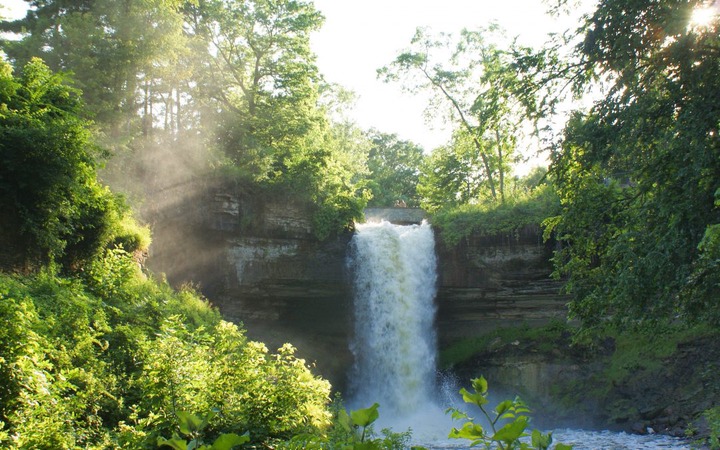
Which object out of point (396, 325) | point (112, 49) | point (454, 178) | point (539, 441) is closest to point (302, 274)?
point (396, 325)

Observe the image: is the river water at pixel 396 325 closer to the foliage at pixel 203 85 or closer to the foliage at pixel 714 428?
the foliage at pixel 203 85

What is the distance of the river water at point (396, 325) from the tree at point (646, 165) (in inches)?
453

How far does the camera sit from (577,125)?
1090cm

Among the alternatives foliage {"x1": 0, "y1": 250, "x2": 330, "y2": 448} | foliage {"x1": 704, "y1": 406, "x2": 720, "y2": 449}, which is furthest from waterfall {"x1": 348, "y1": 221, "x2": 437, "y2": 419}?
foliage {"x1": 0, "y1": 250, "x2": 330, "y2": 448}

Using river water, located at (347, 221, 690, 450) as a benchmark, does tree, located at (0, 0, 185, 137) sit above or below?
above

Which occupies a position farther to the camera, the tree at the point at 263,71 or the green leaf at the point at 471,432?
the tree at the point at 263,71

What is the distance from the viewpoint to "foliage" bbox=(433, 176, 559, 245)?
2230 cm

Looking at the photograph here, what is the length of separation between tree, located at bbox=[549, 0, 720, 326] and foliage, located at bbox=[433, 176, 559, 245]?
415 inches

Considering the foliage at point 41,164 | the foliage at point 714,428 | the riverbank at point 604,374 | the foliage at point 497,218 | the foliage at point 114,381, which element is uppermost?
the foliage at point 41,164

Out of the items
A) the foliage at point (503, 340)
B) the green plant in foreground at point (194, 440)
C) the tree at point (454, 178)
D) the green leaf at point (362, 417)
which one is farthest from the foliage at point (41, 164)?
the tree at point (454, 178)

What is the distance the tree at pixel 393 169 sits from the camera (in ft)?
153

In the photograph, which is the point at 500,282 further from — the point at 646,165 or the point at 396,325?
Result: the point at 646,165

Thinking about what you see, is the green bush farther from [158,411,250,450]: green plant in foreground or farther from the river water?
[158,411,250,450]: green plant in foreground

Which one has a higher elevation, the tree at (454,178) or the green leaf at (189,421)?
the tree at (454,178)
